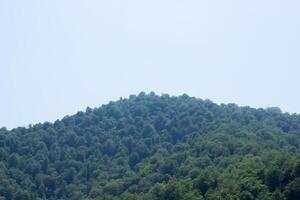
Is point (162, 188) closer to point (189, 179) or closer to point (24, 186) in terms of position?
point (189, 179)

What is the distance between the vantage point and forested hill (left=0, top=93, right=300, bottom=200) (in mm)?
58875

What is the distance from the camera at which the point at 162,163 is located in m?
76.1

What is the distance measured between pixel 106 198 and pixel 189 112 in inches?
1641

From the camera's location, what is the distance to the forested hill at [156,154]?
58875mm

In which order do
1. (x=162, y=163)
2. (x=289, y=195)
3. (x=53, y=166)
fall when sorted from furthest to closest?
(x=53, y=166), (x=162, y=163), (x=289, y=195)

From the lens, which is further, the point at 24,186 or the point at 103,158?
the point at 103,158

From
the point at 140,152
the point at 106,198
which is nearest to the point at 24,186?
the point at 140,152

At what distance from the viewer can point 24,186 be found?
8344cm

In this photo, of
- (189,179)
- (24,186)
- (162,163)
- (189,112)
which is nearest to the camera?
(189,179)

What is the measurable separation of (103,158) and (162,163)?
56.0 feet

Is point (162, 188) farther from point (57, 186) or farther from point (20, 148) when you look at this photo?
point (20, 148)

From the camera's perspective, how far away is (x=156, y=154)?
86.2m

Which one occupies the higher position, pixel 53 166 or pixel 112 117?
pixel 112 117

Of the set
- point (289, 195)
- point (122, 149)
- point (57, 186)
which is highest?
point (122, 149)
